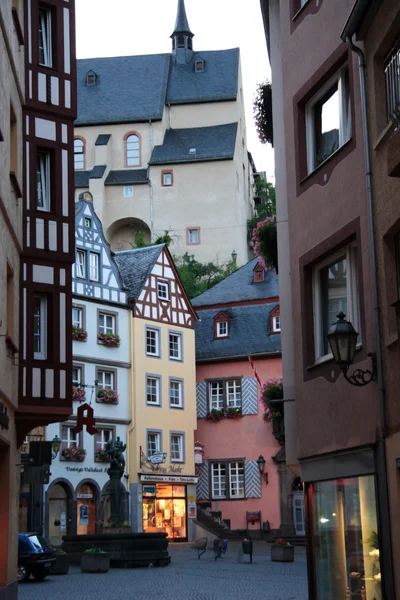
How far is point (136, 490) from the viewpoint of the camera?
45844 millimetres

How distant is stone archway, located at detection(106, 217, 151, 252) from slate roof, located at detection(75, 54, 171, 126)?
307 inches

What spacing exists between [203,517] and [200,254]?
105 feet

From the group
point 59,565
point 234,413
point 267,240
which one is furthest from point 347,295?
point 234,413

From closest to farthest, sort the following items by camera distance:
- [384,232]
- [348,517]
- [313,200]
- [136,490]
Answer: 1. [384,232]
2. [348,517]
3. [313,200]
4. [136,490]

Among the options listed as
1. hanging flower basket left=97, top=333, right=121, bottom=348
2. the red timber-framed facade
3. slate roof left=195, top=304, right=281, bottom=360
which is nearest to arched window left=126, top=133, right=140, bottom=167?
slate roof left=195, top=304, right=281, bottom=360

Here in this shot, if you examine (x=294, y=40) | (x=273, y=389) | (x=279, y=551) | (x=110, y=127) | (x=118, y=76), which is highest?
(x=118, y=76)

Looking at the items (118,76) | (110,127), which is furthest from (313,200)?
(118,76)

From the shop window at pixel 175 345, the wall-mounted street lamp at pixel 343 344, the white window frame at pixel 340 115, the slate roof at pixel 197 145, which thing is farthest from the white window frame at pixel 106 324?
the wall-mounted street lamp at pixel 343 344

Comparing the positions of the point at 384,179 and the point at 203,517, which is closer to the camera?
the point at 384,179

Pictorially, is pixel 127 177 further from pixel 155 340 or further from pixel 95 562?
pixel 95 562

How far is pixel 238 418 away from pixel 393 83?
3967 cm

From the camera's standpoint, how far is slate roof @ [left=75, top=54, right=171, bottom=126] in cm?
8275

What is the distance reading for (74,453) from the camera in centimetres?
4353

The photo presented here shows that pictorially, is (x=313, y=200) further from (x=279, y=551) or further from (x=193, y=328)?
(x=193, y=328)
